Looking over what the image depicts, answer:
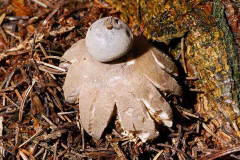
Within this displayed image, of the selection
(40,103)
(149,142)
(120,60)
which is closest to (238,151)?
(149,142)

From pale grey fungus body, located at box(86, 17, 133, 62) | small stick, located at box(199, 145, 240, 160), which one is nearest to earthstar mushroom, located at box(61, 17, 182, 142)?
pale grey fungus body, located at box(86, 17, 133, 62)

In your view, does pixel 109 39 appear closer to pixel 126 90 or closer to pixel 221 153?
pixel 126 90

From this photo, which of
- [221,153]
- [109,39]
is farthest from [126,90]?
[221,153]

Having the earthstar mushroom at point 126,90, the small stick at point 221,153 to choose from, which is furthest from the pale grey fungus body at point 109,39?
the small stick at point 221,153

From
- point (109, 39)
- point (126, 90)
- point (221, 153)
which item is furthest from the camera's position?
point (221, 153)

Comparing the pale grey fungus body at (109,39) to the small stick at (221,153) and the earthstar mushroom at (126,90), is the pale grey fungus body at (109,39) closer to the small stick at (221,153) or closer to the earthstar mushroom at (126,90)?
the earthstar mushroom at (126,90)

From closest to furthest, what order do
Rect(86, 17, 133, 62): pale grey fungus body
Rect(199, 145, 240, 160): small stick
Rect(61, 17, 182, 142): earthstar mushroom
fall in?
1. Rect(86, 17, 133, 62): pale grey fungus body
2. Rect(61, 17, 182, 142): earthstar mushroom
3. Rect(199, 145, 240, 160): small stick

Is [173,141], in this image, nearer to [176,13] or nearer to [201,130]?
[201,130]

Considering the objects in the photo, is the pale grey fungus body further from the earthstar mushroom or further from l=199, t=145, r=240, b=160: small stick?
l=199, t=145, r=240, b=160: small stick
